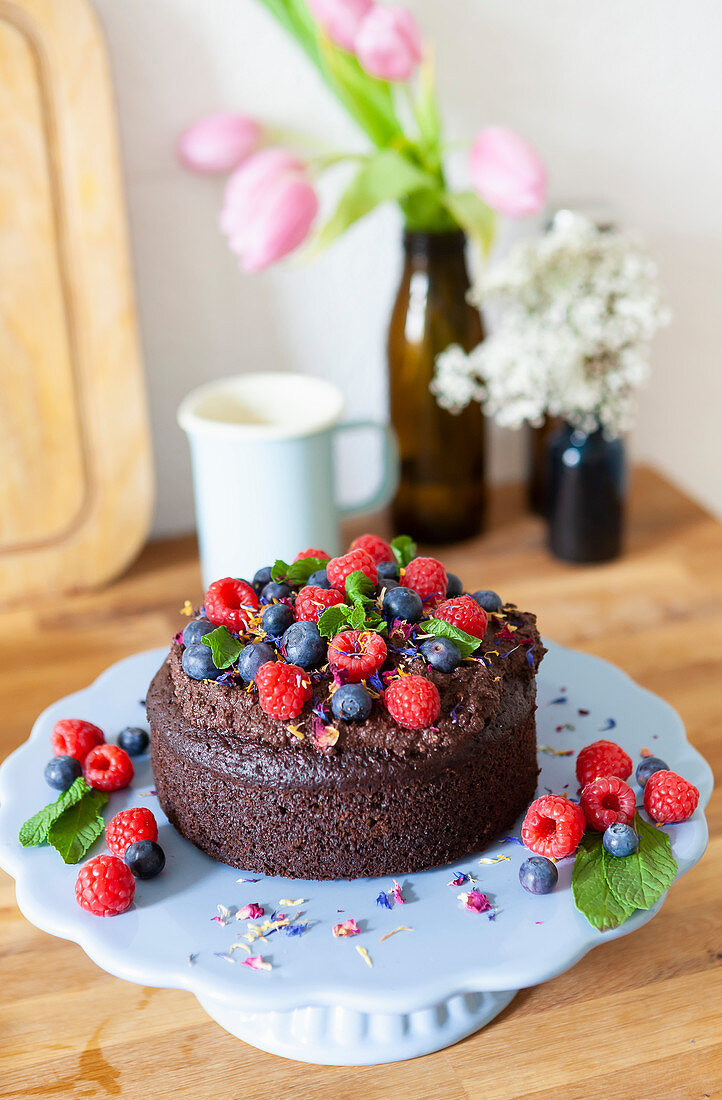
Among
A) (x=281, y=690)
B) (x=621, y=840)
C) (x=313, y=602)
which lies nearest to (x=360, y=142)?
(x=313, y=602)

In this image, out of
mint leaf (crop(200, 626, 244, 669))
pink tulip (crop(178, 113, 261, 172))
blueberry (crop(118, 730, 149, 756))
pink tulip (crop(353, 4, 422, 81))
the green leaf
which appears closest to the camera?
the green leaf

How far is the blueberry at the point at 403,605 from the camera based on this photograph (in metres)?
0.86

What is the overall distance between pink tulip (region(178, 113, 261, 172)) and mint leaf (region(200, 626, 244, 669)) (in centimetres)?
72

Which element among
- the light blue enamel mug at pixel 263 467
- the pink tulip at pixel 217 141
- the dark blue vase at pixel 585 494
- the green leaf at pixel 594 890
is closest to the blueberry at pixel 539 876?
the green leaf at pixel 594 890

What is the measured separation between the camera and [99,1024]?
823mm

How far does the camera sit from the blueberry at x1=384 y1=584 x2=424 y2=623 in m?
0.86

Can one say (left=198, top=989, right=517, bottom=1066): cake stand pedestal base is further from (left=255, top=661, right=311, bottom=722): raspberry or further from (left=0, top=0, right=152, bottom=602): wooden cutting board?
(left=0, top=0, right=152, bottom=602): wooden cutting board

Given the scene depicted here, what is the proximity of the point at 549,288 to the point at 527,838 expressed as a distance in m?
0.74

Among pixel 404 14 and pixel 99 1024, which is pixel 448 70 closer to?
pixel 404 14

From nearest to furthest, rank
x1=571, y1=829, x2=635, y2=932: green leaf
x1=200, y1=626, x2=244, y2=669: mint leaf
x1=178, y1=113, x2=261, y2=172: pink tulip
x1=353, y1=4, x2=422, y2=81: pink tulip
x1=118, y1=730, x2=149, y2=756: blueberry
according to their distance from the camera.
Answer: x1=571, y1=829, x2=635, y2=932: green leaf < x1=200, y1=626, x2=244, y2=669: mint leaf < x1=118, y1=730, x2=149, y2=756: blueberry < x1=353, y1=4, x2=422, y2=81: pink tulip < x1=178, y1=113, x2=261, y2=172: pink tulip

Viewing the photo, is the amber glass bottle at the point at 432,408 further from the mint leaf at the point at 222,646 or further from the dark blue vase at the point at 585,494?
the mint leaf at the point at 222,646

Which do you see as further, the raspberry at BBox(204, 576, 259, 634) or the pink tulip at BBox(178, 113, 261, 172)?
the pink tulip at BBox(178, 113, 261, 172)

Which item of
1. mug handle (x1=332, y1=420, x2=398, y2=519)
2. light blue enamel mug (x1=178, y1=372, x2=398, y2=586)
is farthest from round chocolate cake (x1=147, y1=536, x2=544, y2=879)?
mug handle (x1=332, y1=420, x2=398, y2=519)

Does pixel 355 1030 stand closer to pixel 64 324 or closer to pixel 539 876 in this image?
pixel 539 876
